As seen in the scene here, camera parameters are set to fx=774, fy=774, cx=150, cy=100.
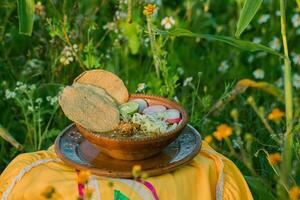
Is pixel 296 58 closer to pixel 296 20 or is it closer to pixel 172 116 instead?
pixel 296 20

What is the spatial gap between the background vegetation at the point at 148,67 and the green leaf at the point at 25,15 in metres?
0.33

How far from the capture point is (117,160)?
2.21m

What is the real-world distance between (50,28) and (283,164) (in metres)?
1.14

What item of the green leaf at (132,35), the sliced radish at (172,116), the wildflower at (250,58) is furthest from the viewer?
the wildflower at (250,58)

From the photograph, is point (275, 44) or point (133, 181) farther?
point (275, 44)

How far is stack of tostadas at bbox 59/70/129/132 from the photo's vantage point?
2197 millimetres

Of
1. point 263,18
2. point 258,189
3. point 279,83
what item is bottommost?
point 258,189

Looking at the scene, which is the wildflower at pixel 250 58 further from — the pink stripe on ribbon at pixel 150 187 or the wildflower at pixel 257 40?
the pink stripe on ribbon at pixel 150 187

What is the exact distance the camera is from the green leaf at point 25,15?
2.45 m

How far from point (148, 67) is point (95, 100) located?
121 centimetres

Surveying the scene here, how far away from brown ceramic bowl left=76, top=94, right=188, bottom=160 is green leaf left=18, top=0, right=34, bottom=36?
43 centimetres

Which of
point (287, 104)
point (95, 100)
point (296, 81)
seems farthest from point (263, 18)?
point (95, 100)

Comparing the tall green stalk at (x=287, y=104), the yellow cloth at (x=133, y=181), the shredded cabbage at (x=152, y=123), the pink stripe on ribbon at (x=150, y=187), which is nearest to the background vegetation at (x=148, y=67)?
the tall green stalk at (x=287, y=104)

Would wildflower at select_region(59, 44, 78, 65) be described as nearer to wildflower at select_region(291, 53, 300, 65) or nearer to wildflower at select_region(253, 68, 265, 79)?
wildflower at select_region(253, 68, 265, 79)
